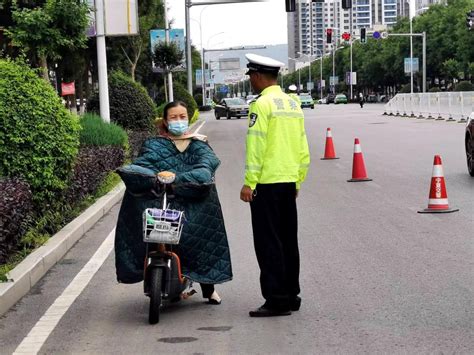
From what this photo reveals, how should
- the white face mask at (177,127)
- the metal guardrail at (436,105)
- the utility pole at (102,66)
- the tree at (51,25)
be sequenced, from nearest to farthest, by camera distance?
the white face mask at (177,127)
the utility pole at (102,66)
the tree at (51,25)
the metal guardrail at (436,105)

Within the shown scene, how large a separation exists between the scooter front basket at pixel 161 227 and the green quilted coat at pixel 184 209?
0.25 meters

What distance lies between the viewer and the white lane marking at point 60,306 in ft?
19.3

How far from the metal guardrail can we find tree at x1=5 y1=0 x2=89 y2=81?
21.6 m

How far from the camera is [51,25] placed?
21016 millimetres

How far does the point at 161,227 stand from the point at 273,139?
1.00m

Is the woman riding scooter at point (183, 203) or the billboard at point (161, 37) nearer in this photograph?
the woman riding scooter at point (183, 203)

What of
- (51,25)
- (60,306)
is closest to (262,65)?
(60,306)

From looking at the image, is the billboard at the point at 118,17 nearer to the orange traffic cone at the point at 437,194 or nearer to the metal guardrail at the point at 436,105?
the orange traffic cone at the point at 437,194

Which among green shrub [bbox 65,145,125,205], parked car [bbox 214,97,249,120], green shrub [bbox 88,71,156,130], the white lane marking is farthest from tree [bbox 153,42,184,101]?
the white lane marking

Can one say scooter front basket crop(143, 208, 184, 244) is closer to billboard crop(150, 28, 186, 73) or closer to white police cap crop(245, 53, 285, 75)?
white police cap crop(245, 53, 285, 75)

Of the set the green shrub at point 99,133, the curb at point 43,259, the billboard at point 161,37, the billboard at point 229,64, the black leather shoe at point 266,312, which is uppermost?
the billboard at point 229,64

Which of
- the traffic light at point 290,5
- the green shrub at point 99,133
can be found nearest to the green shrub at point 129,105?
the green shrub at point 99,133

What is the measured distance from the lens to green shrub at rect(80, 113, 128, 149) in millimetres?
15469

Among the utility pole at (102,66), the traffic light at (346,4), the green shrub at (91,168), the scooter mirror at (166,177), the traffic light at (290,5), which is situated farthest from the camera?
the traffic light at (346,4)
